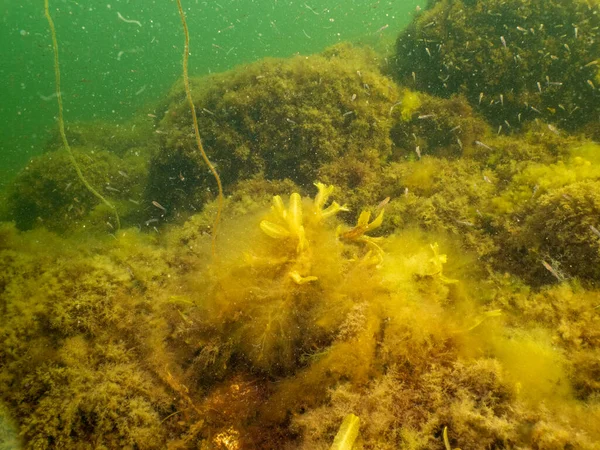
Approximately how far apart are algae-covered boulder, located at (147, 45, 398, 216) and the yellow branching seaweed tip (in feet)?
15.7

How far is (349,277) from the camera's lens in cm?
298

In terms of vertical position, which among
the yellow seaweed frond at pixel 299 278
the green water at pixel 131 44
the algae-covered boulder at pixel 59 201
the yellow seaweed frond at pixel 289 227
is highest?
the green water at pixel 131 44

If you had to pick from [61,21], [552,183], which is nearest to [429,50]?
[552,183]

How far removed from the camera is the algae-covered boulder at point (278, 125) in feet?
21.0

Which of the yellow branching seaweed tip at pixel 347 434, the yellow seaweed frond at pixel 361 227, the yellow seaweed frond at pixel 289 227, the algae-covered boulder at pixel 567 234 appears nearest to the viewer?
the yellow branching seaweed tip at pixel 347 434

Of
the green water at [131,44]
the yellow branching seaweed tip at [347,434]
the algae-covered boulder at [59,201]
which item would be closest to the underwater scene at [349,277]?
the yellow branching seaweed tip at [347,434]

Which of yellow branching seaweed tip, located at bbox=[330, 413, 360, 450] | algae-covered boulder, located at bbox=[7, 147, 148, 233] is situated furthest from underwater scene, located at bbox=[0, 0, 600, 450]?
algae-covered boulder, located at bbox=[7, 147, 148, 233]

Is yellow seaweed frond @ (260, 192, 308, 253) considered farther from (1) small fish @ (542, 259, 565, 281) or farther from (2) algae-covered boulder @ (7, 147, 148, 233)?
(2) algae-covered boulder @ (7, 147, 148, 233)

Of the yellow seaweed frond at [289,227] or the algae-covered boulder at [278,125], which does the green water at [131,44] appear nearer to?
the algae-covered boulder at [278,125]

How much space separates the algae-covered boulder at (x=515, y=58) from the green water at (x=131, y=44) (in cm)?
293

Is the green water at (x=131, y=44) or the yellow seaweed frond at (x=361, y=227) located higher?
the green water at (x=131, y=44)

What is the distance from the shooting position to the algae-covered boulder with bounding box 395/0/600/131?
20.5ft

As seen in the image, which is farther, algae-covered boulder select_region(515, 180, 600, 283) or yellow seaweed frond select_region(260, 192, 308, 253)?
Result: algae-covered boulder select_region(515, 180, 600, 283)

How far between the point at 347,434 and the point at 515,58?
8046 millimetres
